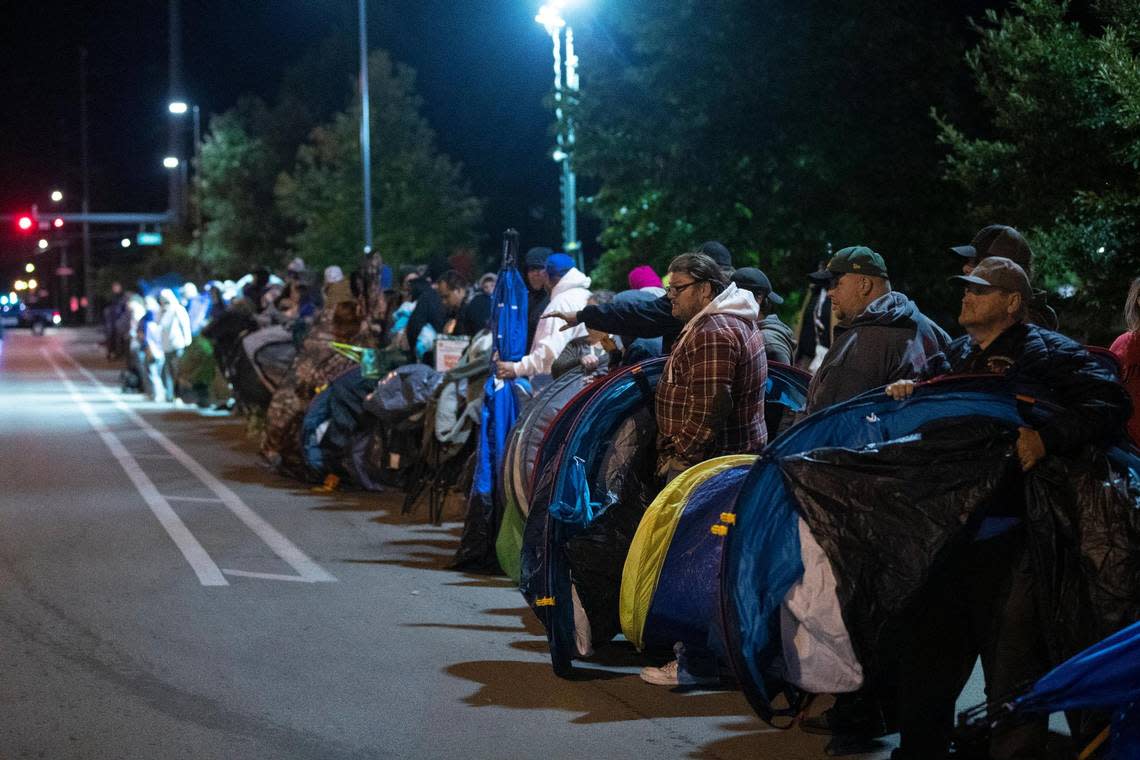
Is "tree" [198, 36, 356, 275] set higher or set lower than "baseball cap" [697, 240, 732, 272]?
higher

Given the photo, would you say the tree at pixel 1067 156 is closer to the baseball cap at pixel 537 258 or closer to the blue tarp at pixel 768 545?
the baseball cap at pixel 537 258

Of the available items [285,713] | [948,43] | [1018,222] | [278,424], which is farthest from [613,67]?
[285,713]

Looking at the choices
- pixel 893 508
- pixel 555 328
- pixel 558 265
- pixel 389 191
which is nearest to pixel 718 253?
pixel 555 328

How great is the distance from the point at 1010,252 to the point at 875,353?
901 mm

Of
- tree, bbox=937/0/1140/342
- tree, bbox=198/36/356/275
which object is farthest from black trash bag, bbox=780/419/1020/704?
tree, bbox=198/36/356/275

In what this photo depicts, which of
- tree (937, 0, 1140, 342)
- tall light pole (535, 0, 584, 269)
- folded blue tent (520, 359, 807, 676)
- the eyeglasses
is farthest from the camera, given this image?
tall light pole (535, 0, 584, 269)

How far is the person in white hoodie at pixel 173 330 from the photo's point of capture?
26.7 metres

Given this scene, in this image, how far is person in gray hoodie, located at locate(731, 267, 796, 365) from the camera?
9.38 meters

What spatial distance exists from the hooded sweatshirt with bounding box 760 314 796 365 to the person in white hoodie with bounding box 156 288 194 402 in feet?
61.1

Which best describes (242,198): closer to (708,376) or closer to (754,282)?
(754,282)

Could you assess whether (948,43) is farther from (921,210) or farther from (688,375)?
(688,375)

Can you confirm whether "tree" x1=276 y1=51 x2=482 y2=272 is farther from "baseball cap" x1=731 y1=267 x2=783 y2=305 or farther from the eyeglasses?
the eyeglasses

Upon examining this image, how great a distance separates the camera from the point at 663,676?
7203 mm

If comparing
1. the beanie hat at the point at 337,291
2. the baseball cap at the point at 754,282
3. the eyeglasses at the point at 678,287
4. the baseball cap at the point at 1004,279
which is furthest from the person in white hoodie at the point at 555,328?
the beanie hat at the point at 337,291
